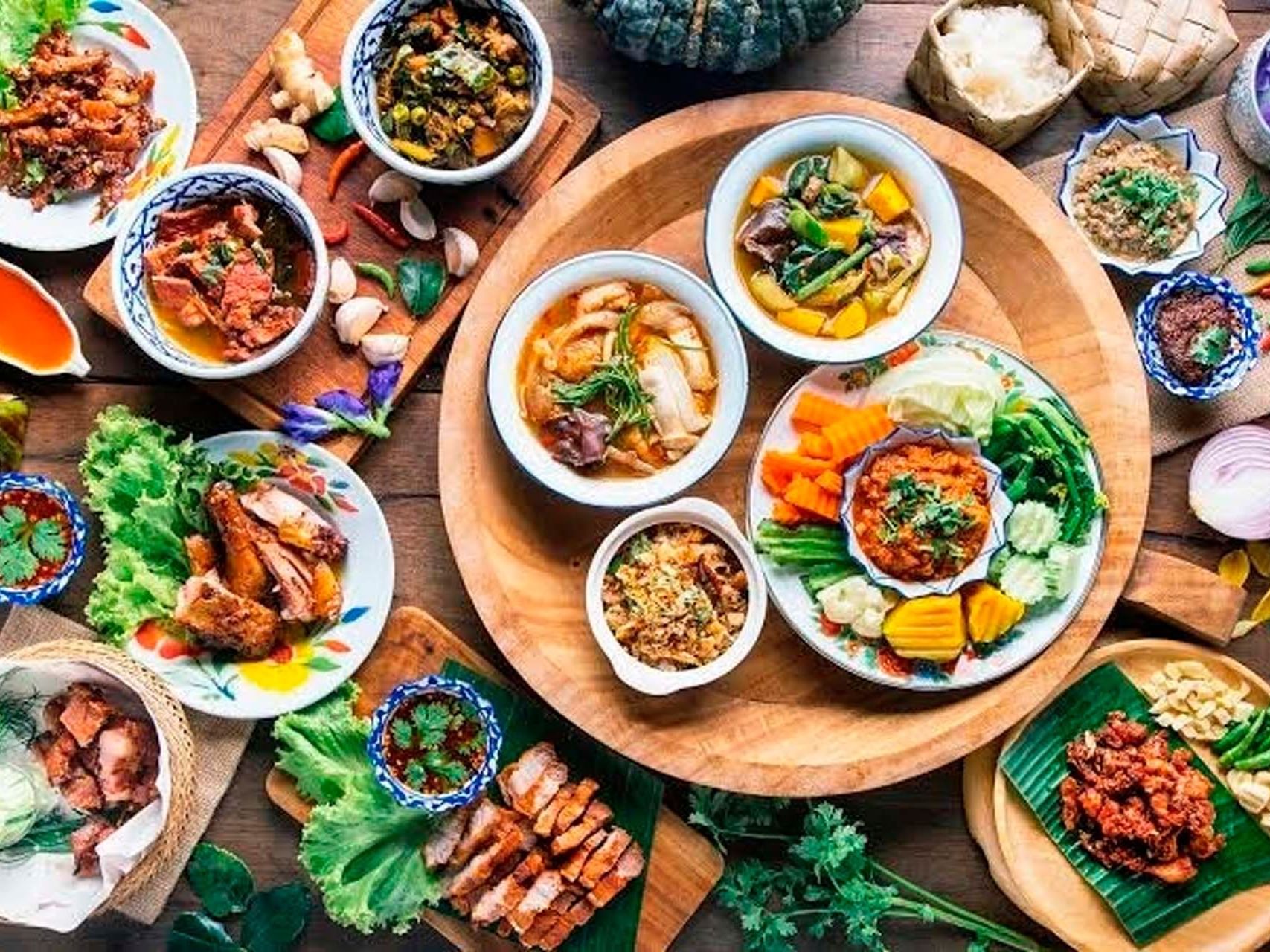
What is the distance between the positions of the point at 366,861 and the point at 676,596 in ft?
3.16

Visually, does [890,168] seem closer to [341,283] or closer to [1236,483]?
[1236,483]

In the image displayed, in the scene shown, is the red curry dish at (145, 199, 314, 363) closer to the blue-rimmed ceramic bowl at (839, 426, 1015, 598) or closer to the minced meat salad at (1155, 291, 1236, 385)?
the blue-rimmed ceramic bowl at (839, 426, 1015, 598)

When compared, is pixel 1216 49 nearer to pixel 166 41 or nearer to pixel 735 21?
pixel 735 21

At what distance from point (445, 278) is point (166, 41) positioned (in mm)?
882

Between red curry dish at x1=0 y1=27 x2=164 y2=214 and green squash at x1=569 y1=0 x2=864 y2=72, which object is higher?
green squash at x1=569 y1=0 x2=864 y2=72

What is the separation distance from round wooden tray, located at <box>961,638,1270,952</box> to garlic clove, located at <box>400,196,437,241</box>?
1.81 meters

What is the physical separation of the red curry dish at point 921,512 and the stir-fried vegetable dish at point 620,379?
16.6 inches

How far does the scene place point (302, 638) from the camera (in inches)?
155

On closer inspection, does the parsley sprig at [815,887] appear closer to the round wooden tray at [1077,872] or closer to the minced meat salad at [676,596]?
the round wooden tray at [1077,872]

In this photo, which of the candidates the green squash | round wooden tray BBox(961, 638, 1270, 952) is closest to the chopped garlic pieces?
round wooden tray BBox(961, 638, 1270, 952)

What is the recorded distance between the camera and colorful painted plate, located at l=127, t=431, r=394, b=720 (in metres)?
3.89

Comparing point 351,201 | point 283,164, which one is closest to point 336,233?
point 351,201

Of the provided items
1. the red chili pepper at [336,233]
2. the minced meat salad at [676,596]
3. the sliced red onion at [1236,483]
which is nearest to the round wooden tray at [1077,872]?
the sliced red onion at [1236,483]

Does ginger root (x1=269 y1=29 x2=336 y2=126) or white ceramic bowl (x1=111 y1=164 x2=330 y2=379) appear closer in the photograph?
white ceramic bowl (x1=111 y1=164 x2=330 y2=379)
